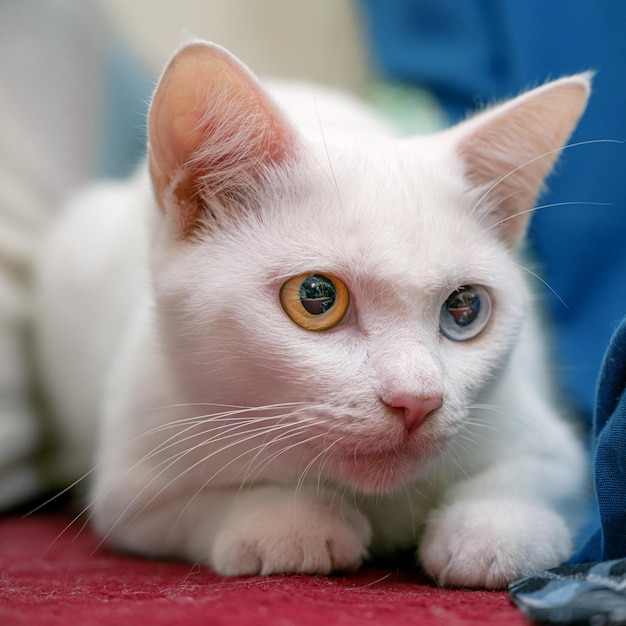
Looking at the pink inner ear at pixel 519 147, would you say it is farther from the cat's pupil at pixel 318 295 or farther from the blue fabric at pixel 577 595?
the blue fabric at pixel 577 595

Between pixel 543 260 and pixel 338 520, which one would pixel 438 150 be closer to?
pixel 338 520

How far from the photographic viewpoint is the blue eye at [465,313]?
3.43ft

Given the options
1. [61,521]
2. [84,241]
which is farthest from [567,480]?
[84,241]

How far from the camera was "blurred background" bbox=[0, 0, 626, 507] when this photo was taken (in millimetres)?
1662

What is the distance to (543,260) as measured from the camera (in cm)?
194

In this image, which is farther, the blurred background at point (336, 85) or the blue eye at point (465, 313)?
the blurred background at point (336, 85)

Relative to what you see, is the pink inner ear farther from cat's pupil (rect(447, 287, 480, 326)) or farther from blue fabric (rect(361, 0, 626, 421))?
blue fabric (rect(361, 0, 626, 421))

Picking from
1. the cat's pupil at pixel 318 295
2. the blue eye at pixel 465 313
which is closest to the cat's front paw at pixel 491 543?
the blue eye at pixel 465 313

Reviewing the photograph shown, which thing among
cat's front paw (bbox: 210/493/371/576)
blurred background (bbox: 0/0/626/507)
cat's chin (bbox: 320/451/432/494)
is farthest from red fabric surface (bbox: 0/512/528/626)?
blurred background (bbox: 0/0/626/507)

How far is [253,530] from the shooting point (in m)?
1.02

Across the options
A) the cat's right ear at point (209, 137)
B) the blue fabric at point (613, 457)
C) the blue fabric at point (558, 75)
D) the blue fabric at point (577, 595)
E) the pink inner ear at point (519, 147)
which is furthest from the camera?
the blue fabric at point (558, 75)

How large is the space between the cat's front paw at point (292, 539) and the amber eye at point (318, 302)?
0.87 ft

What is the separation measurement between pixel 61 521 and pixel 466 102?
1465 millimetres

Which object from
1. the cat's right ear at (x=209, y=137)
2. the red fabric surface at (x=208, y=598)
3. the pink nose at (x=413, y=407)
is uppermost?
the cat's right ear at (x=209, y=137)
